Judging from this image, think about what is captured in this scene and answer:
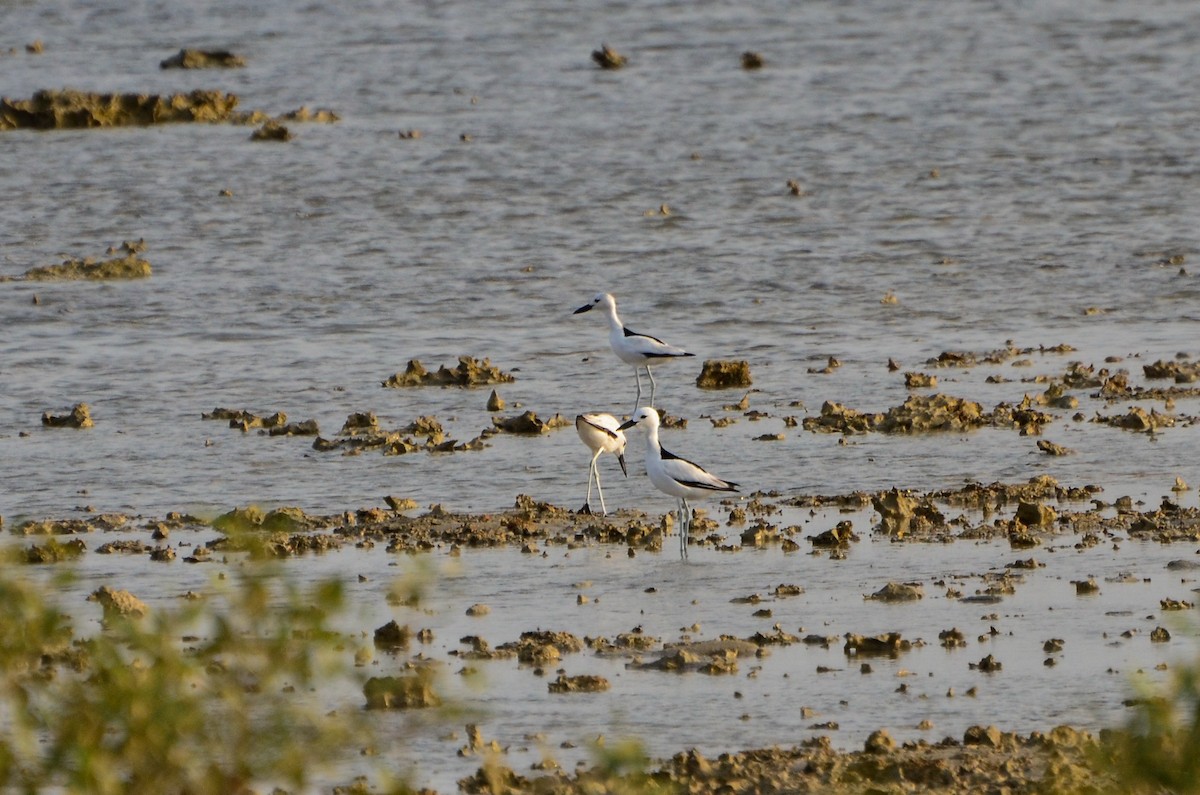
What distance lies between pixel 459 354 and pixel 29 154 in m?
12.0

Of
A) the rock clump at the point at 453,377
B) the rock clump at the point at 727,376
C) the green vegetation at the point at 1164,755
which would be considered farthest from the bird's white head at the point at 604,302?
the green vegetation at the point at 1164,755

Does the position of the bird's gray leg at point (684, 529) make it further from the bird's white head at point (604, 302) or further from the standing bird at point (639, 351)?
the bird's white head at point (604, 302)

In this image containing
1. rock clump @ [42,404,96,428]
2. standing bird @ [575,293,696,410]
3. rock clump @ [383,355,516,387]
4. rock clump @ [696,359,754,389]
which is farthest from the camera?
rock clump @ [383,355,516,387]

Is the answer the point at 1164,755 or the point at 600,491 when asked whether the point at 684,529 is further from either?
the point at 1164,755

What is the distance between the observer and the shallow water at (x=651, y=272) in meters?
10.4

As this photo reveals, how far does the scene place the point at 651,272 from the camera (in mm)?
19234

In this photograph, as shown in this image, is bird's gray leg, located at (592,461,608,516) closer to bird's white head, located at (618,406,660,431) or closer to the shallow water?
the shallow water

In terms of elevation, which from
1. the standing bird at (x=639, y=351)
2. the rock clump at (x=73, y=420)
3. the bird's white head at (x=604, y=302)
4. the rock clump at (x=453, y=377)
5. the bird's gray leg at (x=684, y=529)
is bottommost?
the bird's gray leg at (x=684, y=529)

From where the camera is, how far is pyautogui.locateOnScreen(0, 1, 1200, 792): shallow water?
10.4 m

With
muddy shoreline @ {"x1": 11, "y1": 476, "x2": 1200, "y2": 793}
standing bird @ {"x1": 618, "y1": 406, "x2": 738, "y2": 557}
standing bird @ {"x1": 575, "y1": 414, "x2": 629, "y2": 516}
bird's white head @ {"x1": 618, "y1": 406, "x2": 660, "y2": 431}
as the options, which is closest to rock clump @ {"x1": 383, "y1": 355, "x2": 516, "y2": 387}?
standing bird @ {"x1": 575, "y1": 414, "x2": 629, "y2": 516}

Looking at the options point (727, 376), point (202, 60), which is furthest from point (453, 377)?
point (202, 60)

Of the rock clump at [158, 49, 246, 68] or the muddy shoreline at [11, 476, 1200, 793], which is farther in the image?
the rock clump at [158, 49, 246, 68]

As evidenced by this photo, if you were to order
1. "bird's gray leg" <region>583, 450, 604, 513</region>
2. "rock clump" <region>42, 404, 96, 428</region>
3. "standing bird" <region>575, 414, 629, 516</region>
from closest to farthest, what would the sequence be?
"bird's gray leg" <region>583, 450, 604, 513</region>
"standing bird" <region>575, 414, 629, 516</region>
"rock clump" <region>42, 404, 96, 428</region>

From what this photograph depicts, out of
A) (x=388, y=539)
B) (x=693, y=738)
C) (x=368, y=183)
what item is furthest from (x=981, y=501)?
(x=368, y=183)
